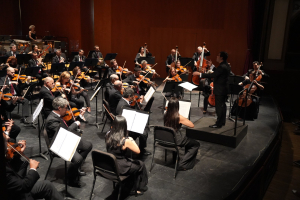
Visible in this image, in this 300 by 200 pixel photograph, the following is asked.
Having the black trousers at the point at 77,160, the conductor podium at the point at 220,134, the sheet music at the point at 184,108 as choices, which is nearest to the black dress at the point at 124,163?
the black trousers at the point at 77,160

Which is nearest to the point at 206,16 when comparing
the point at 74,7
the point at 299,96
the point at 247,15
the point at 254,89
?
the point at 247,15

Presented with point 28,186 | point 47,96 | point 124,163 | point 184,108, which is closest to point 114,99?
point 47,96

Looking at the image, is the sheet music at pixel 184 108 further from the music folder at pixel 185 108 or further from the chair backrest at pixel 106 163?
the chair backrest at pixel 106 163

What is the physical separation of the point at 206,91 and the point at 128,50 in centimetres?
696

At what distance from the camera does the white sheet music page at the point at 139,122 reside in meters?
4.24

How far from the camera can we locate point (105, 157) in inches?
130

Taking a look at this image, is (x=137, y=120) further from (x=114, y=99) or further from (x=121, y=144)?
(x=114, y=99)

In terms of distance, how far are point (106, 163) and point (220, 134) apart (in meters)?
3.01

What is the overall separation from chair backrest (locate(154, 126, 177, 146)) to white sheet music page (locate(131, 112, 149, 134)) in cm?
23

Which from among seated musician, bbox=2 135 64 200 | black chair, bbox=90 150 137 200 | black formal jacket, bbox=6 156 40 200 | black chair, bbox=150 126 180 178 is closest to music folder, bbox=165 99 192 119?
black chair, bbox=150 126 180 178

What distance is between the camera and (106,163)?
11.0ft

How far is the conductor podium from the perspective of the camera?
5531 mm

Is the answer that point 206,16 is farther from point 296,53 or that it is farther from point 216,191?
point 216,191

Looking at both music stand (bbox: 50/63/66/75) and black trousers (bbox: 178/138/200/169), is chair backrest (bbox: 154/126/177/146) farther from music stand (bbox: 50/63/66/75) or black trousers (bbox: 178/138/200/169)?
music stand (bbox: 50/63/66/75)
